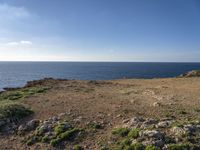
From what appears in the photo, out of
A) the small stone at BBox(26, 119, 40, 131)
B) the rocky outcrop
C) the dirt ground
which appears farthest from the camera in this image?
the small stone at BBox(26, 119, 40, 131)

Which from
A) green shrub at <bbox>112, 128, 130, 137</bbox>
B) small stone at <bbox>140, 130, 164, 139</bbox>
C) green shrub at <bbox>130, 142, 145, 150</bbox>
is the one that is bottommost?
green shrub at <bbox>130, 142, 145, 150</bbox>

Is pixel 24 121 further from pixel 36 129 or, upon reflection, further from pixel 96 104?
pixel 96 104

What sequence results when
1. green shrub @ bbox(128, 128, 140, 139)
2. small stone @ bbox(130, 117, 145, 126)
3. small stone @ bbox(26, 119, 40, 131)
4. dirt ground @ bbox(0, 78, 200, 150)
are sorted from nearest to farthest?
green shrub @ bbox(128, 128, 140, 139) → small stone @ bbox(130, 117, 145, 126) → dirt ground @ bbox(0, 78, 200, 150) → small stone @ bbox(26, 119, 40, 131)

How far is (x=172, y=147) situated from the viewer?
450 inches

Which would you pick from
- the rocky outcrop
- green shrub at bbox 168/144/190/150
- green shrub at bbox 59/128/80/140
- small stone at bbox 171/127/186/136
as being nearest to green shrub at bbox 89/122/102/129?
green shrub at bbox 59/128/80/140

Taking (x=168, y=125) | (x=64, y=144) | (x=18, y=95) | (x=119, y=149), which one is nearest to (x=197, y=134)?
(x=168, y=125)

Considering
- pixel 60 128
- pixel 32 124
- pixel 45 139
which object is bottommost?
pixel 45 139

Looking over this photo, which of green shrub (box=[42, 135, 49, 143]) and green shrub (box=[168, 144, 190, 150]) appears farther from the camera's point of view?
green shrub (box=[42, 135, 49, 143])

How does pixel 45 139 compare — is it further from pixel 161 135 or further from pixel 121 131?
pixel 161 135

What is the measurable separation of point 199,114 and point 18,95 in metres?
18.3

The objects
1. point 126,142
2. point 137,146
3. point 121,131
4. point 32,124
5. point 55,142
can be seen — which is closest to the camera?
point 137,146

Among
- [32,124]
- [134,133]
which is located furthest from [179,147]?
[32,124]

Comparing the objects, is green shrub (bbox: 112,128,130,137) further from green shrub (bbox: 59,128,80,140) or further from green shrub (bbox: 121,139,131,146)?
green shrub (bbox: 59,128,80,140)

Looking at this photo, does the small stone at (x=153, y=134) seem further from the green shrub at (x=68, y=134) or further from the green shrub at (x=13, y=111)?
the green shrub at (x=13, y=111)
